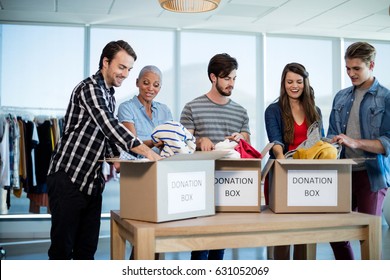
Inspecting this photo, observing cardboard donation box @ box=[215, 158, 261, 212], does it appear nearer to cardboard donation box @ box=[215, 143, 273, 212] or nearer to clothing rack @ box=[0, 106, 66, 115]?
cardboard donation box @ box=[215, 143, 273, 212]

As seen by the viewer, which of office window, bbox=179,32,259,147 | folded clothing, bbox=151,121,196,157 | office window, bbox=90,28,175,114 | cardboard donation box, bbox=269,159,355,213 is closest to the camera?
folded clothing, bbox=151,121,196,157

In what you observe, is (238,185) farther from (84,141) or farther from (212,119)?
(212,119)

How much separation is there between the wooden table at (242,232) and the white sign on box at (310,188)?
6 cm

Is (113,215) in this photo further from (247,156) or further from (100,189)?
(247,156)

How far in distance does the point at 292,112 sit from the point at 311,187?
25.3 inches

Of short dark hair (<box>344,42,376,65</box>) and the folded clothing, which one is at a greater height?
short dark hair (<box>344,42,376,65</box>)

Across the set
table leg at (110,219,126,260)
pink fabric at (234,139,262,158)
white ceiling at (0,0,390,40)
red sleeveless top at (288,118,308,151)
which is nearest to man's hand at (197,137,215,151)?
pink fabric at (234,139,262,158)

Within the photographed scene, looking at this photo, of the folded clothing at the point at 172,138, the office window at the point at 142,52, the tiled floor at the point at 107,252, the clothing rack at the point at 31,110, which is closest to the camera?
the folded clothing at the point at 172,138

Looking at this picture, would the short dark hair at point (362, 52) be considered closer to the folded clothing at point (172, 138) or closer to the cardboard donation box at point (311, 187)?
the cardboard donation box at point (311, 187)

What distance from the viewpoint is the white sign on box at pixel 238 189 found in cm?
190

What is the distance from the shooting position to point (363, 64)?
7.69 feet

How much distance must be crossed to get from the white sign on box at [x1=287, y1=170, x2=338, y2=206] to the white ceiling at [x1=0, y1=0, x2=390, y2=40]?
3.29 metres

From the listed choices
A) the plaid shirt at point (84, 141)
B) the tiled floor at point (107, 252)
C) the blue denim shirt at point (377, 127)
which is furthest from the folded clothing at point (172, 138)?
the tiled floor at point (107, 252)

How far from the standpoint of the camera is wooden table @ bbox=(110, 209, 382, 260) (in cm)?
158
